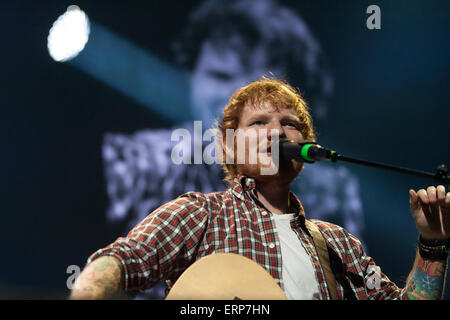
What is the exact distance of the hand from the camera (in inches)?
68.6

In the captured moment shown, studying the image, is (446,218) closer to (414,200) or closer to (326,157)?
(414,200)

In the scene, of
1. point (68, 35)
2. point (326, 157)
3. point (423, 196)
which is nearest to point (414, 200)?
A: point (423, 196)

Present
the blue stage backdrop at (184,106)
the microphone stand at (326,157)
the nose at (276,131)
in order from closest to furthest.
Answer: the microphone stand at (326,157), the nose at (276,131), the blue stage backdrop at (184,106)

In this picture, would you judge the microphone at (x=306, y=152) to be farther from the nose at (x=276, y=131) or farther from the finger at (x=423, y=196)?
the finger at (x=423, y=196)

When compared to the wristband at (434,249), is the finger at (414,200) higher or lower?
higher

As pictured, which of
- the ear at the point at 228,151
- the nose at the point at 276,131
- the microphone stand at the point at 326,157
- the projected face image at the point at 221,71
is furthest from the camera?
the projected face image at the point at 221,71

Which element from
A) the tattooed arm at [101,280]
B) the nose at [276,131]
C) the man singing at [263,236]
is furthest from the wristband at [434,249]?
the tattooed arm at [101,280]

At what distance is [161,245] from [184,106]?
85.6 inches

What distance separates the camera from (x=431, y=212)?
70.6 inches

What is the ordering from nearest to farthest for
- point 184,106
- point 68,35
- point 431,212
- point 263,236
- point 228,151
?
point 431,212 → point 263,236 → point 228,151 → point 68,35 → point 184,106

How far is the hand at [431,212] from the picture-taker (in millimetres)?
1743

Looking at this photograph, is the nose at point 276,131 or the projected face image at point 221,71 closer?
the nose at point 276,131
